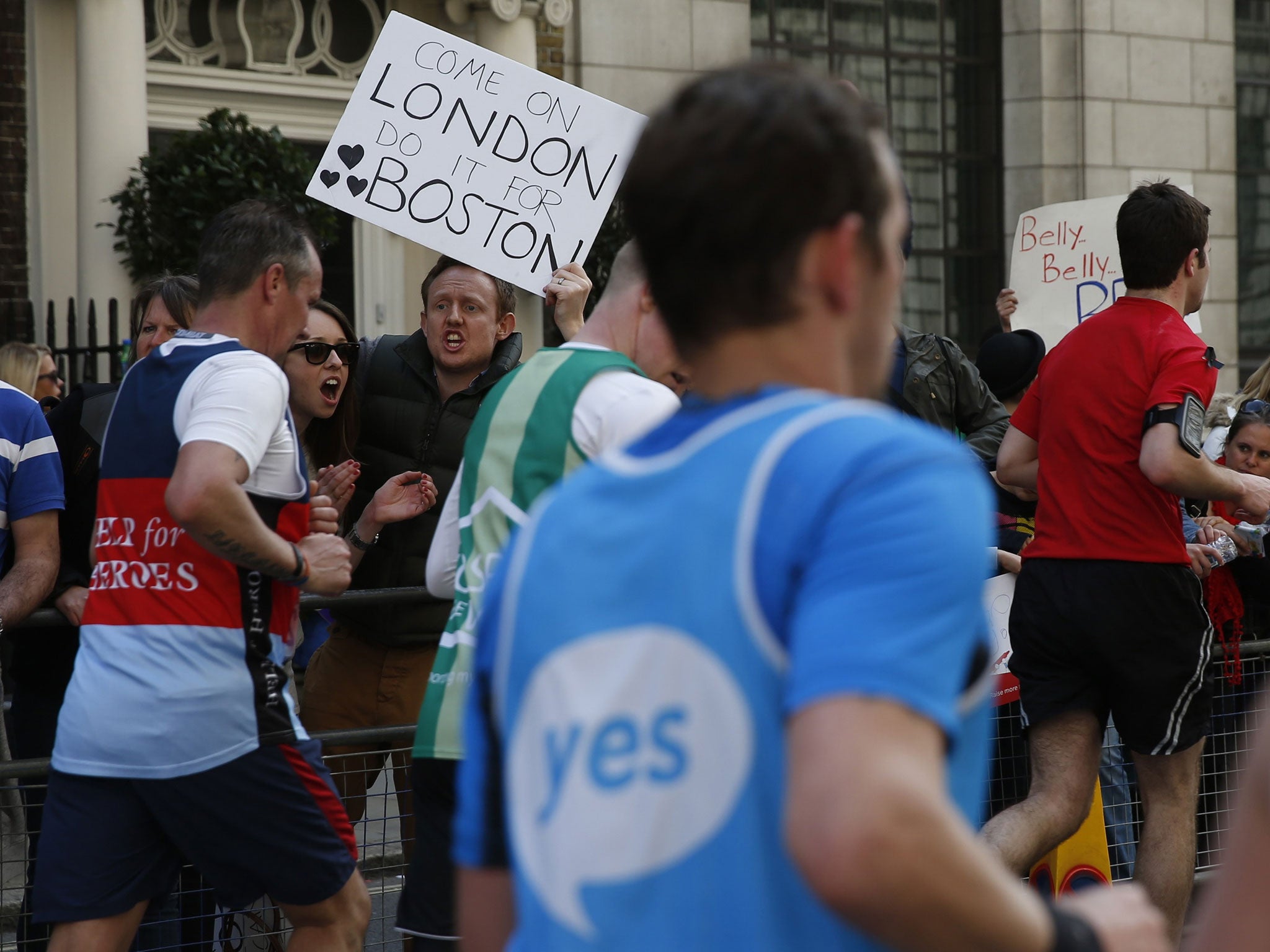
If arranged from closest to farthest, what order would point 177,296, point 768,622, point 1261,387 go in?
point 768,622 < point 177,296 < point 1261,387

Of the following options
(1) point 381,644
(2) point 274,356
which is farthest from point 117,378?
(2) point 274,356

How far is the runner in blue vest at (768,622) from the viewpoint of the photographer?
41.4 inches

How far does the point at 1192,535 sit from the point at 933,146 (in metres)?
8.57

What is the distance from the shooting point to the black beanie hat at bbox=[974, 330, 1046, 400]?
5844 mm

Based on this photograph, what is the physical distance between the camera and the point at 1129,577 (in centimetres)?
410

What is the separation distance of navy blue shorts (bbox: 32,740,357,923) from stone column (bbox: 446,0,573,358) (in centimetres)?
725

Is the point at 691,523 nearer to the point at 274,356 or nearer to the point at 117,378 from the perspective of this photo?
the point at 274,356

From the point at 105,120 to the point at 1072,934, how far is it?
8.99 m

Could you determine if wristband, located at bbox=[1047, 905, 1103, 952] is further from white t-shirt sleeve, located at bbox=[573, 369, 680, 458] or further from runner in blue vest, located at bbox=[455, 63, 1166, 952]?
white t-shirt sleeve, located at bbox=[573, 369, 680, 458]

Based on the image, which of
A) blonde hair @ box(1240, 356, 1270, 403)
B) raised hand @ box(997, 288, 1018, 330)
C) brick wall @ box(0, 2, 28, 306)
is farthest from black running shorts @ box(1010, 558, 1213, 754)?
brick wall @ box(0, 2, 28, 306)

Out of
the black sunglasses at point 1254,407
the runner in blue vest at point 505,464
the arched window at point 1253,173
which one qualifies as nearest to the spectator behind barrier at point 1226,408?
the black sunglasses at point 1254,407

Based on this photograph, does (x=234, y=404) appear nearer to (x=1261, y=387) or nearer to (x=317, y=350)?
(x=317, y=350)

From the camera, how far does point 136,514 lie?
3072 millimetres

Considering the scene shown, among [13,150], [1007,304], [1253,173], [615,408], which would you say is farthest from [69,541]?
[1253,173]
